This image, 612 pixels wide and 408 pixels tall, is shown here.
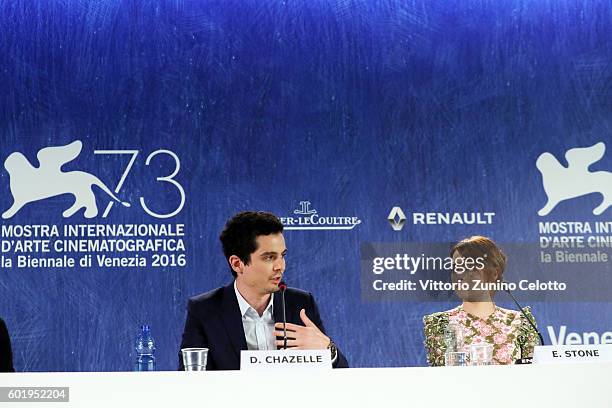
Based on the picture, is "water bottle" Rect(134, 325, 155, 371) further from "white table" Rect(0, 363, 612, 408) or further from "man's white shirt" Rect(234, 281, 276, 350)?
"white table" Rect(0, 363, 612, 408)

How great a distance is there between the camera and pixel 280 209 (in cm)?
378

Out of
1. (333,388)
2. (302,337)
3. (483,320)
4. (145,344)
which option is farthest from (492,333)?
(333,388)

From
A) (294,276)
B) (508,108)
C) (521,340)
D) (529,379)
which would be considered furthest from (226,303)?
(529,379)

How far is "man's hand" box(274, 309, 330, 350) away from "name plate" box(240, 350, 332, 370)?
116 centimetres

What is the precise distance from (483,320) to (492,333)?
0.39 ft

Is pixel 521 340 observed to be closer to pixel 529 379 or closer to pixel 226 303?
pixel 226 303

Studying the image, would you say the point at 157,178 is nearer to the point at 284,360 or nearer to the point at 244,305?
the point at 244,305

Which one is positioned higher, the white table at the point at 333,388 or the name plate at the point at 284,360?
the name plate at the point at 284,360

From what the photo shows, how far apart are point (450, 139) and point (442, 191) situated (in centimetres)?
24

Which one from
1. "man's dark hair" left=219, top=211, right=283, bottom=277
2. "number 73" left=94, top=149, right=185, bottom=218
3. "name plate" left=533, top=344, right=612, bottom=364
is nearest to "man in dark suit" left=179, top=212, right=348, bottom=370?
"man's dark hair" left=219, top=211, right=283, bottom=277

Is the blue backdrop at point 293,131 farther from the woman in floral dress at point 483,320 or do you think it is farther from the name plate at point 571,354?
the name plate at point 571,354

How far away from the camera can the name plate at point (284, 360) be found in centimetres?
202

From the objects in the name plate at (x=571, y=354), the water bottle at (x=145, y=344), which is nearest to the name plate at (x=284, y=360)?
the name plate at (x=571, y=354)

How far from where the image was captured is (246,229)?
3.77 meters
